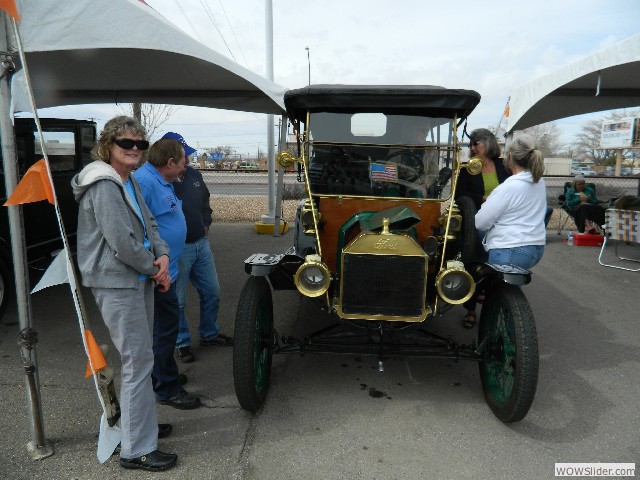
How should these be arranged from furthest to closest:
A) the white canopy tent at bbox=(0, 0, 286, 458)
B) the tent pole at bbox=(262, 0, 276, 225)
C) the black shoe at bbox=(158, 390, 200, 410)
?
the tent pole at bbox=(262, 0, 276, 225) → the black shoe at bbox=(158, 390, 200, 410) → the white canopy tent at bbox=(0, 0, 286, 458)

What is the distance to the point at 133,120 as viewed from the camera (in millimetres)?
2326

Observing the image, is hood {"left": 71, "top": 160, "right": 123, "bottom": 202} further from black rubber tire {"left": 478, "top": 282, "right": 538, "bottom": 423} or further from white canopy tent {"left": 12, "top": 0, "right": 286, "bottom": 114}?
black rubber tire {"left": 478, "top": 282, "right": 538, "bottom": 423}

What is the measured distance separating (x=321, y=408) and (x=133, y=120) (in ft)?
6.76

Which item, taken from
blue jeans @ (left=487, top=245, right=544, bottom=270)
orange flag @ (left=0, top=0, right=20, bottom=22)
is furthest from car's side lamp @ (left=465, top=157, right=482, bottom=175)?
orange flag @ (left=0, top=0, right=20, bottom=22)

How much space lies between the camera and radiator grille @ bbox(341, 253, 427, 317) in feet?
9.32

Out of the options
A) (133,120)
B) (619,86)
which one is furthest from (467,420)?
(619,86)

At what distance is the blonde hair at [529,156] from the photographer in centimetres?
329

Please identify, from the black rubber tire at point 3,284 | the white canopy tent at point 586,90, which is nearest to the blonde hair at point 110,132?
the black rubber tire at point 3,284

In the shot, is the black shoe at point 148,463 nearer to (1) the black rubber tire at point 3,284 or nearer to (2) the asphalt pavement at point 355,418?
(2) the asphalt pavement at point 355,418

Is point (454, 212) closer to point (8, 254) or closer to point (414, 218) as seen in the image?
point (414, 218)

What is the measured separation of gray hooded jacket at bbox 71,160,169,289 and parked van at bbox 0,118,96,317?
237 centimetres

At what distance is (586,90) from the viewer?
7.43 metres

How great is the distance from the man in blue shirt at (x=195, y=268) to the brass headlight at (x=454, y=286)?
6.18ft

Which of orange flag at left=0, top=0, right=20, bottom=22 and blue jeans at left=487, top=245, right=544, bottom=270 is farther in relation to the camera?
blue jeans at left=487, top=245, right=544, bottom=270
